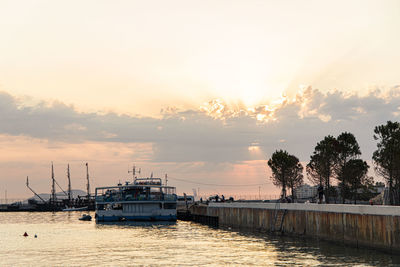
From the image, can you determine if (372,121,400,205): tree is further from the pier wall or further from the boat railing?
the boat railing

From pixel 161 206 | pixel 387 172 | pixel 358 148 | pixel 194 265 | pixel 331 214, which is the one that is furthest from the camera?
pixel 161 206

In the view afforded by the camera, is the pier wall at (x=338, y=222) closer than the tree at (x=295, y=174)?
Yes

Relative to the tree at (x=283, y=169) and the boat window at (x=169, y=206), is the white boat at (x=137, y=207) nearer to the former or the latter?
the boat window at (x=169, y=206)

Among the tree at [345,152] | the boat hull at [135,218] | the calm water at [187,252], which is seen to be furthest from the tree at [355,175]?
the boat hull at [135,218]

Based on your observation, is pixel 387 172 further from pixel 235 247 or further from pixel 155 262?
pixel 155 262

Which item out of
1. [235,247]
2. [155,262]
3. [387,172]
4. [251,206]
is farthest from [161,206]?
[155,262]

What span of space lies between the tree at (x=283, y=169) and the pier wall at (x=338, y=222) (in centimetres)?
3341

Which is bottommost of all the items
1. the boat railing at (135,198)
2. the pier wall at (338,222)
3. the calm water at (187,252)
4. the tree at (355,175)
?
the calm water at (187,252)

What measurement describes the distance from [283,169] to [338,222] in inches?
2582

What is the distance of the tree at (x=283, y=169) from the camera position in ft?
402

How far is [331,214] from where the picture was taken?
58.9m

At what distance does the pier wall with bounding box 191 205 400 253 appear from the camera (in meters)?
46.6

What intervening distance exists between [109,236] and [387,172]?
41296 mm

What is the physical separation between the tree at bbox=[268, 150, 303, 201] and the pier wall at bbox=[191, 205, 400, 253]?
33408 millimetres
